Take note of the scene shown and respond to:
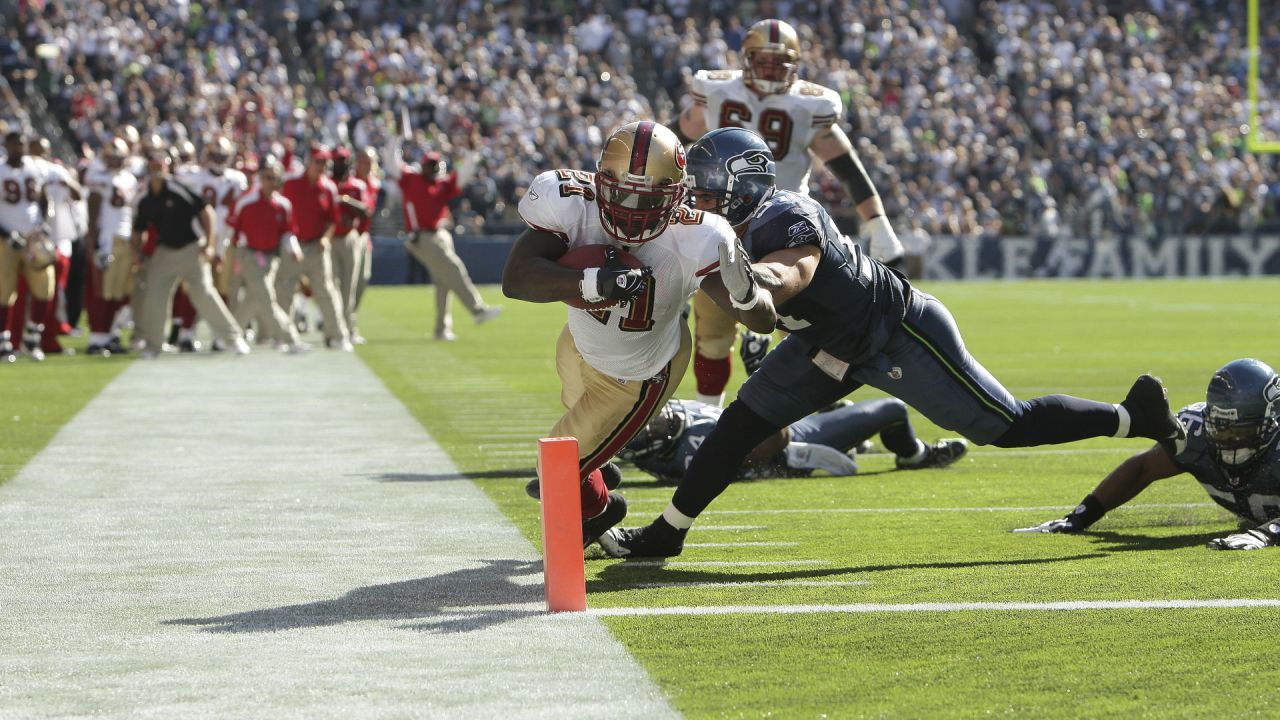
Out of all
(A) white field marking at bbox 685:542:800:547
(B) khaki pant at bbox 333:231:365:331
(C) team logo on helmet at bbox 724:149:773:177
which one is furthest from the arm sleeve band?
(B) khaki pant at bbox 333:231:365:331

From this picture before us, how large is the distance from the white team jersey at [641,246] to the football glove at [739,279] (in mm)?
262

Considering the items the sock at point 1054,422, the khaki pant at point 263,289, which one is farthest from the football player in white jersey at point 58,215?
the sock at point 1054,422

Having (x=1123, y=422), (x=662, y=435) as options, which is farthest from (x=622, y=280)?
(x=662, y=435)

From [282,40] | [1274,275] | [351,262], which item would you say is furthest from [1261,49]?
[351,262]

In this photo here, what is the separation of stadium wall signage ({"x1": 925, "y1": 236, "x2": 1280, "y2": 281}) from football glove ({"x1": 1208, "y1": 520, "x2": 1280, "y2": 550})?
90.5ft

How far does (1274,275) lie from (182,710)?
32.5 metres

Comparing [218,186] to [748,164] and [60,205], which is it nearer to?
[60,205]

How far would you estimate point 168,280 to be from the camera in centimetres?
1502

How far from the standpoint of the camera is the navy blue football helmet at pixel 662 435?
287 inches

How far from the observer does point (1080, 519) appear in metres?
5.99

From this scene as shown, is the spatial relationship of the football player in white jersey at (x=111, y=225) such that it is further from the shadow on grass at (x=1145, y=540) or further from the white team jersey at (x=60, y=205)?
the shadow on grass at (x=1145, y=540)

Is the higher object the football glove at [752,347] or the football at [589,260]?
the football at [589,260]

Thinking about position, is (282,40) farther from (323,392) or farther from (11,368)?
(323,392)

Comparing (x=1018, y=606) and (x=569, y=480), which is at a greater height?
(x=569, y=480)
